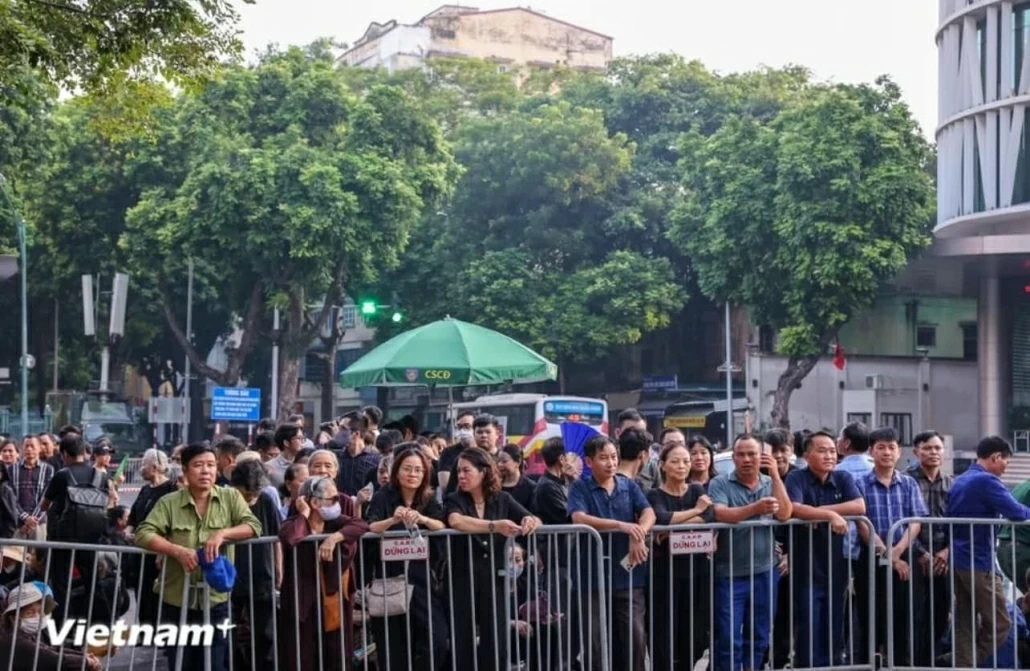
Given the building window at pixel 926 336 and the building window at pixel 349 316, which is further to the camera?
the building window at pixel 349 316

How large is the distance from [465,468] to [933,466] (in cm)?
349

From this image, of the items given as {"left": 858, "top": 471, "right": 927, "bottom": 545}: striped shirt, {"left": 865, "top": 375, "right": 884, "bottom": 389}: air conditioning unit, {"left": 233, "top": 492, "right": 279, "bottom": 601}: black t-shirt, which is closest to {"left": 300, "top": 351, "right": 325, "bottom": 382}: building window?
{"left": 865, "top": 375, "right": 884, "bottom": 389}: air conditioning unit

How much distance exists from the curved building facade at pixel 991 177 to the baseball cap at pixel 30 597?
1443 inches

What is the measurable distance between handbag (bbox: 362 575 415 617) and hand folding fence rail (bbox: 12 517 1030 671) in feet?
0.03

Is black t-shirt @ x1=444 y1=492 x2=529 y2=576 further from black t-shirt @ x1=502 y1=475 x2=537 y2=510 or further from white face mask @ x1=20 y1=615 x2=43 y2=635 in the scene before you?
white face mask @ x1=20 y1=615 x2=43 y2=635

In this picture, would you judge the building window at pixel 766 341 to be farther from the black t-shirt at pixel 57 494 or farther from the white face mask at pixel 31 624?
the white face mask at pixel 31 624

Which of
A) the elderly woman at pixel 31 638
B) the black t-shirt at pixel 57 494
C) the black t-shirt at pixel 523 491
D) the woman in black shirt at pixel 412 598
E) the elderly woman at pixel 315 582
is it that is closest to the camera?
the elderly woman at pixel 31 638

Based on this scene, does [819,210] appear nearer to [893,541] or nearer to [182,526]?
[893,541]

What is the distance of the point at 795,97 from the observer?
5869cm

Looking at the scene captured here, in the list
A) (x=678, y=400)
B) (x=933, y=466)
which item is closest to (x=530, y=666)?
(x=933, y=466)

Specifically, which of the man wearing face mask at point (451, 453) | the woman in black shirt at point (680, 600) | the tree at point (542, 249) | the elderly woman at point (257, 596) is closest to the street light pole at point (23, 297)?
the tree at point (542, 249)

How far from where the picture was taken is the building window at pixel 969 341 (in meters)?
54.0

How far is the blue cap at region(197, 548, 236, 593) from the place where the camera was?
834 cm

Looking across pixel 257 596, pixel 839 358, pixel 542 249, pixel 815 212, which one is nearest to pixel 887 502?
pixel 257 596
